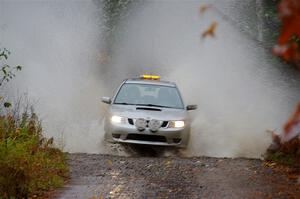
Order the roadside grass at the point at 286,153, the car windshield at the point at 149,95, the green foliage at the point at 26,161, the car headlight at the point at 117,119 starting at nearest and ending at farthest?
the green foliage at the point at 26,161, the roadside grass at the point at 286,153, the car headlight at the point at 117,119, the car windshield at the point at 149,95

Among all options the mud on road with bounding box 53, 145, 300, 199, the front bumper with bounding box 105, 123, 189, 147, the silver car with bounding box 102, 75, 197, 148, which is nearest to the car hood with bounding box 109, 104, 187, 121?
the silver car with bounding box 102, 75, 197, 148

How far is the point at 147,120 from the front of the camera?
13.0m

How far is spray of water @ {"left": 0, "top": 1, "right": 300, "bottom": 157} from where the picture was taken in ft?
66.3

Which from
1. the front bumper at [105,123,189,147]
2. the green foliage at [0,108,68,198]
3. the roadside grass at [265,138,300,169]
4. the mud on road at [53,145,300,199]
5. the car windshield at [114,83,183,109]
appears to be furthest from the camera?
the car windshield at [114,83,183,109]

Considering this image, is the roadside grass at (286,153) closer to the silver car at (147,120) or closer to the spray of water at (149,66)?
the silver car at (147,120)

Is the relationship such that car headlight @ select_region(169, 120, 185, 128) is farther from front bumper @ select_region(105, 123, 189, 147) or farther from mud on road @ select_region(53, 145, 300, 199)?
mud on road @ select_region(53, 145, 300, 199)

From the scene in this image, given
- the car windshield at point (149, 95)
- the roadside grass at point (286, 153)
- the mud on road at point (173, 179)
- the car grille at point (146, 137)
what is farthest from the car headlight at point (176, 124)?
the roadside grass at point (286, 153)

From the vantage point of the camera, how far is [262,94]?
87.2 feet

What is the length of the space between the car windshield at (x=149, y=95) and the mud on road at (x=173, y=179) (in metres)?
2.41

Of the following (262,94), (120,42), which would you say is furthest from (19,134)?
(120,42)

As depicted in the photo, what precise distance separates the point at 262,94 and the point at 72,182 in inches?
714

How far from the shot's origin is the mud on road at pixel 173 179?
28.0ft

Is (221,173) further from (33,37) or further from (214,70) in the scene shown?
(33,37)

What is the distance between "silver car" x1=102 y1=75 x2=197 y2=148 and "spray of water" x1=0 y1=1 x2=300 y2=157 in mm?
1485
